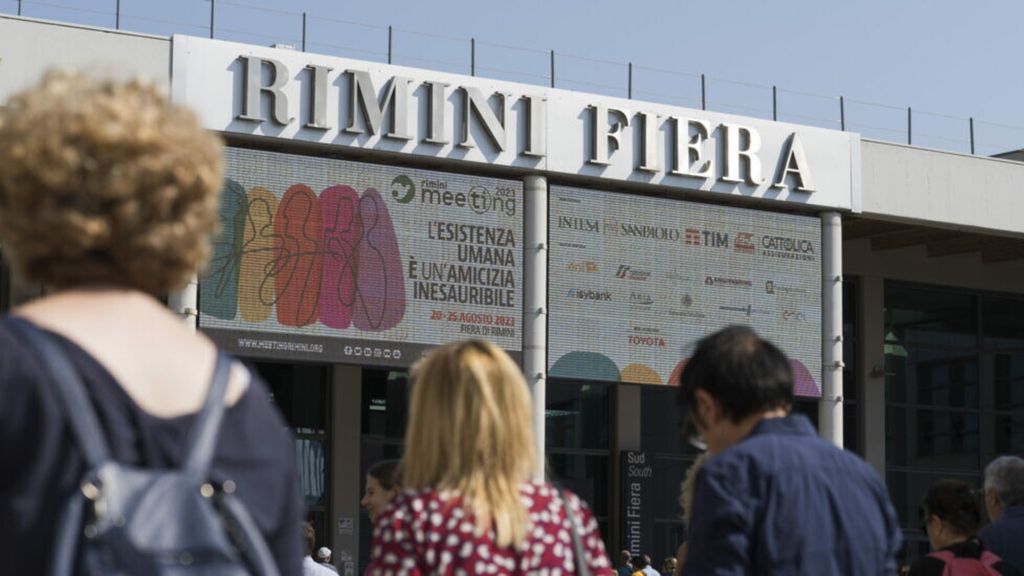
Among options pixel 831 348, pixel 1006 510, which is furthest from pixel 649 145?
pixel 1006 510

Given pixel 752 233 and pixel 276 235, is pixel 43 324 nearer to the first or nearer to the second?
pixel 276 235

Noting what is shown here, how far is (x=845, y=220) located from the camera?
93.3 ft

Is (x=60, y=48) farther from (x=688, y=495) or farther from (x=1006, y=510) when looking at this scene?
(x=688, y=495)

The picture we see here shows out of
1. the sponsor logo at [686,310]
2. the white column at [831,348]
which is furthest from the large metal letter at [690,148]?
the white column at [831,348]

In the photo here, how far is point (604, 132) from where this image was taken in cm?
2494

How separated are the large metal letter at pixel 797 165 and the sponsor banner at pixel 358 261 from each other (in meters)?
4.50

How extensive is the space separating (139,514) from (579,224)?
22.8 m

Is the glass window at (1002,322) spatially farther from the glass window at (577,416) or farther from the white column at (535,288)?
the white column at (535,288)

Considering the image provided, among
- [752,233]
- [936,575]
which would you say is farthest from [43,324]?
[752,233]

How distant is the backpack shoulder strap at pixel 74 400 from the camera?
7.18 feet

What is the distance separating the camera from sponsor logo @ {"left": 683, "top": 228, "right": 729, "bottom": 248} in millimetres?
25875

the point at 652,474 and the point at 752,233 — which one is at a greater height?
the point at 752,233

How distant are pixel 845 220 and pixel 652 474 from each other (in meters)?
5.35

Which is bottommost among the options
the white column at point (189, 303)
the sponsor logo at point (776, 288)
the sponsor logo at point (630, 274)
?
the white column at point (189, 303)
